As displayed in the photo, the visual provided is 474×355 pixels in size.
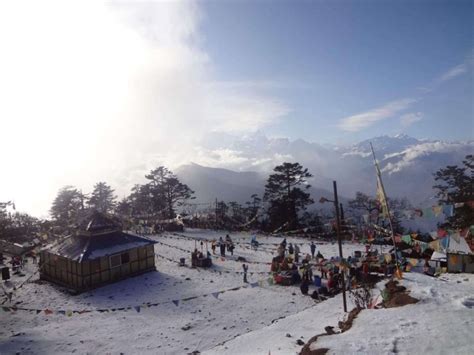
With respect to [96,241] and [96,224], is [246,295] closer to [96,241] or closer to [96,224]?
[96,241]

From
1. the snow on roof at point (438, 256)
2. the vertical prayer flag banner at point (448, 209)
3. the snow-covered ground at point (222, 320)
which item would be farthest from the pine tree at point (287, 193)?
the vertical prayer flag banner at point (448, 209)

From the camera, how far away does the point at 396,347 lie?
10.6 m

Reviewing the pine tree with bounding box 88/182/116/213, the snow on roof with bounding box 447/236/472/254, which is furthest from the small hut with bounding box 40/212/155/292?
the pine tree with bounding box 88/182/116/213

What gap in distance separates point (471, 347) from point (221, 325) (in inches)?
471

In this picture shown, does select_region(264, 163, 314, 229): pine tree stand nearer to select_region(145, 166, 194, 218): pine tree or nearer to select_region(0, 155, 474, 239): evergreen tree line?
select_region(0, 155, 474, 239): evergreen tree line

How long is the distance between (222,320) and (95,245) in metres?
14.1

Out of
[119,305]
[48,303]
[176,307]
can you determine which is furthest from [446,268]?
[48,303]

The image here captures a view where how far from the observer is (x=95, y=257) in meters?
25.6

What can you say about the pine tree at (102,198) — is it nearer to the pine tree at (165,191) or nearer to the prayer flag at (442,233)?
the pine tree at (165,191)

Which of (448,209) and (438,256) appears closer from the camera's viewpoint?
(448,209)

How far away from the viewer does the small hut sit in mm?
25625

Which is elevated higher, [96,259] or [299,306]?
[96,259]

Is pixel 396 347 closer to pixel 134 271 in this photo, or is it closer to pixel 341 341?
pixel 341 341

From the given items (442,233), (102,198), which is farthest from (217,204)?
(442,233)
